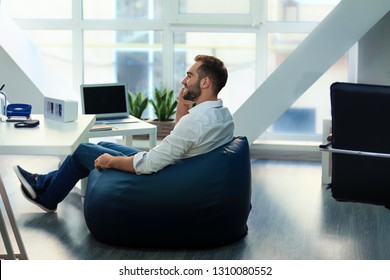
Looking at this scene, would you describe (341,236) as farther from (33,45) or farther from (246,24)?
(33,45)

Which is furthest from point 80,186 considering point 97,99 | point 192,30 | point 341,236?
point 192,30

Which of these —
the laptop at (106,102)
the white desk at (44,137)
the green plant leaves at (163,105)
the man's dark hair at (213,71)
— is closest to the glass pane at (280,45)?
the green plant leaves at (163,105)

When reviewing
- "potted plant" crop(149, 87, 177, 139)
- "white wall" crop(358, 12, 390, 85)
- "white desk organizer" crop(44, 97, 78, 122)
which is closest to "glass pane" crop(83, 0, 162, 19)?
"potted plant" crop(149, 87, 177, 139)

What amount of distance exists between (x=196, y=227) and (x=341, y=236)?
0.92 metres

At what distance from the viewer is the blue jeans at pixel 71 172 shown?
4645 millimetres

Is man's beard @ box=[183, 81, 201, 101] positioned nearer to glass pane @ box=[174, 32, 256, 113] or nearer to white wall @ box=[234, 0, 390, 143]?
white wall @ box=[234, 0, 390, 143]

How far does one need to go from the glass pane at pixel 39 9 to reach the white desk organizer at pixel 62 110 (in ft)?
9.66

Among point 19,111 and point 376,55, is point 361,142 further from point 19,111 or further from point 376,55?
point 376,55

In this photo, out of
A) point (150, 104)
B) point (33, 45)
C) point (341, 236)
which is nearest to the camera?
point (341, 236)

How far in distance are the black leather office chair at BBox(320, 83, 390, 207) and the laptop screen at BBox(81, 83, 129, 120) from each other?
7.02ft

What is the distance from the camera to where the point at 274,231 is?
4719 millimetres

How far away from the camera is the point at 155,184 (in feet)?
13.7

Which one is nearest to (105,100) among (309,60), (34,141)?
(309,60)

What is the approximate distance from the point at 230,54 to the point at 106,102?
2112 mm
